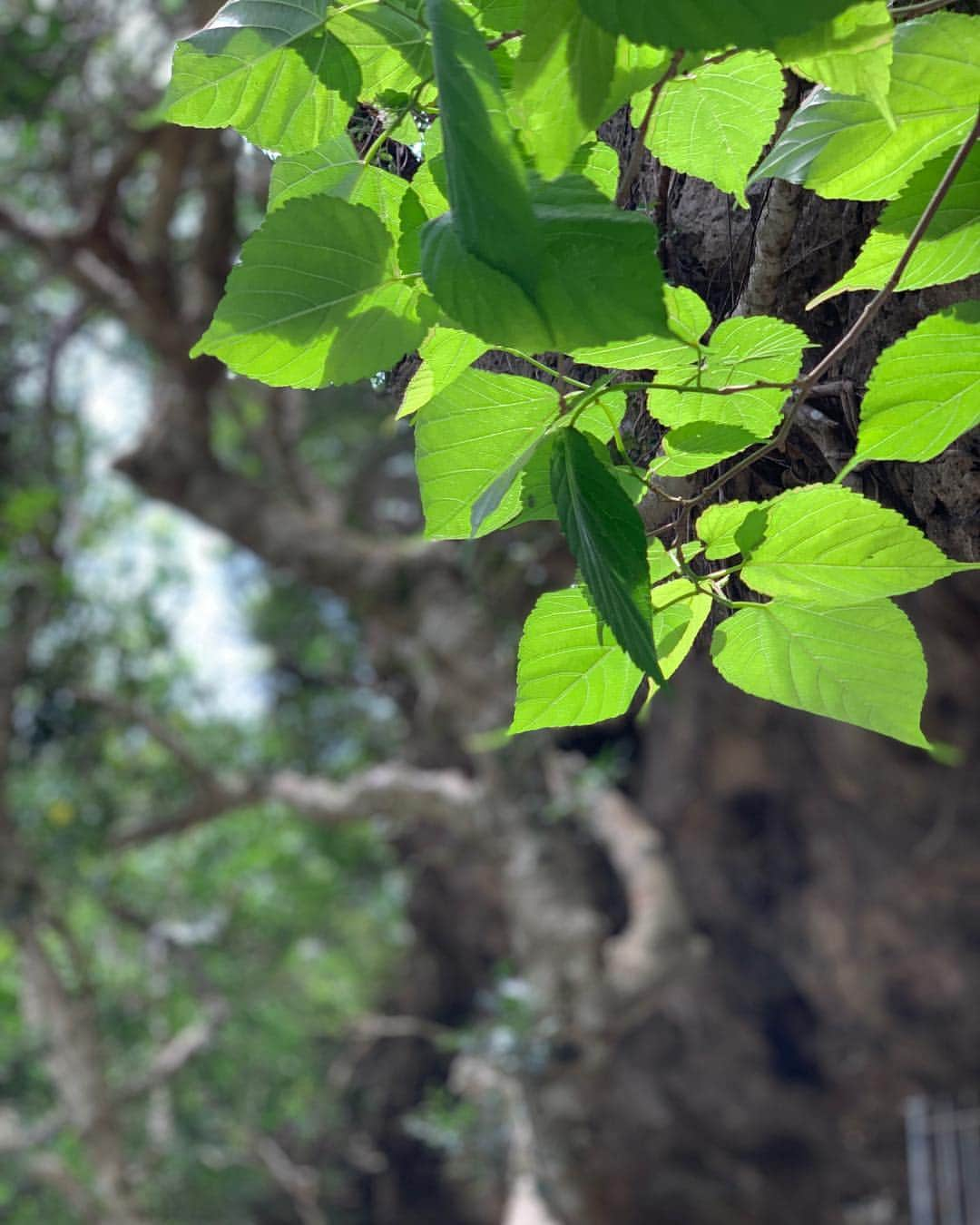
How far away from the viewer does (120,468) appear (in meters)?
2.79

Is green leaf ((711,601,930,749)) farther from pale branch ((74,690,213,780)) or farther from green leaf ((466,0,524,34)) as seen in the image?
pale branch ((74,690,213,780))

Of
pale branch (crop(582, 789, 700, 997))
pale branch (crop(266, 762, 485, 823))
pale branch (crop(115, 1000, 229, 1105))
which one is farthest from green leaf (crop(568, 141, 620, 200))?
pale branch (crop(115, 1000, 229, 1105))

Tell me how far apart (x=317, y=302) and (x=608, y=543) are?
73mm

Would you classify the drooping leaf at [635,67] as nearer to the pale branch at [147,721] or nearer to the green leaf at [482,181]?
the green leaf at [482,181]

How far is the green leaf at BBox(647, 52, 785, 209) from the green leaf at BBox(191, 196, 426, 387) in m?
0.06

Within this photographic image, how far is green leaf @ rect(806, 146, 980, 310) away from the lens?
0.22m

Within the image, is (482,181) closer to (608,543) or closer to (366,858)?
(608,543)

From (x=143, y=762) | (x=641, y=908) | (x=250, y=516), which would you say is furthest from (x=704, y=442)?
(x=143, y=762)

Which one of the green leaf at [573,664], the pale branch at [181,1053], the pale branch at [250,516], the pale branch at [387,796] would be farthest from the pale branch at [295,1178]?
the green leaf at [573,664]

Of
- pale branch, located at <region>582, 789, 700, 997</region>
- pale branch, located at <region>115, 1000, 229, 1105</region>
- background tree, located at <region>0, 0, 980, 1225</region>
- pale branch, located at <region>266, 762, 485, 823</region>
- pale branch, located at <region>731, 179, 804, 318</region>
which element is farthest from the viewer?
pale branch, located at <region>115, 1000, 229, 1105</region>

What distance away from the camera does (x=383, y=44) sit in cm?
23

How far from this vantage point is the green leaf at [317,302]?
0.72 ft

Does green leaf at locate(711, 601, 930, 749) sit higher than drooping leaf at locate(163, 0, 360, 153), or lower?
lower

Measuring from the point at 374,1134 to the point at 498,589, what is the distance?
2030 mm
